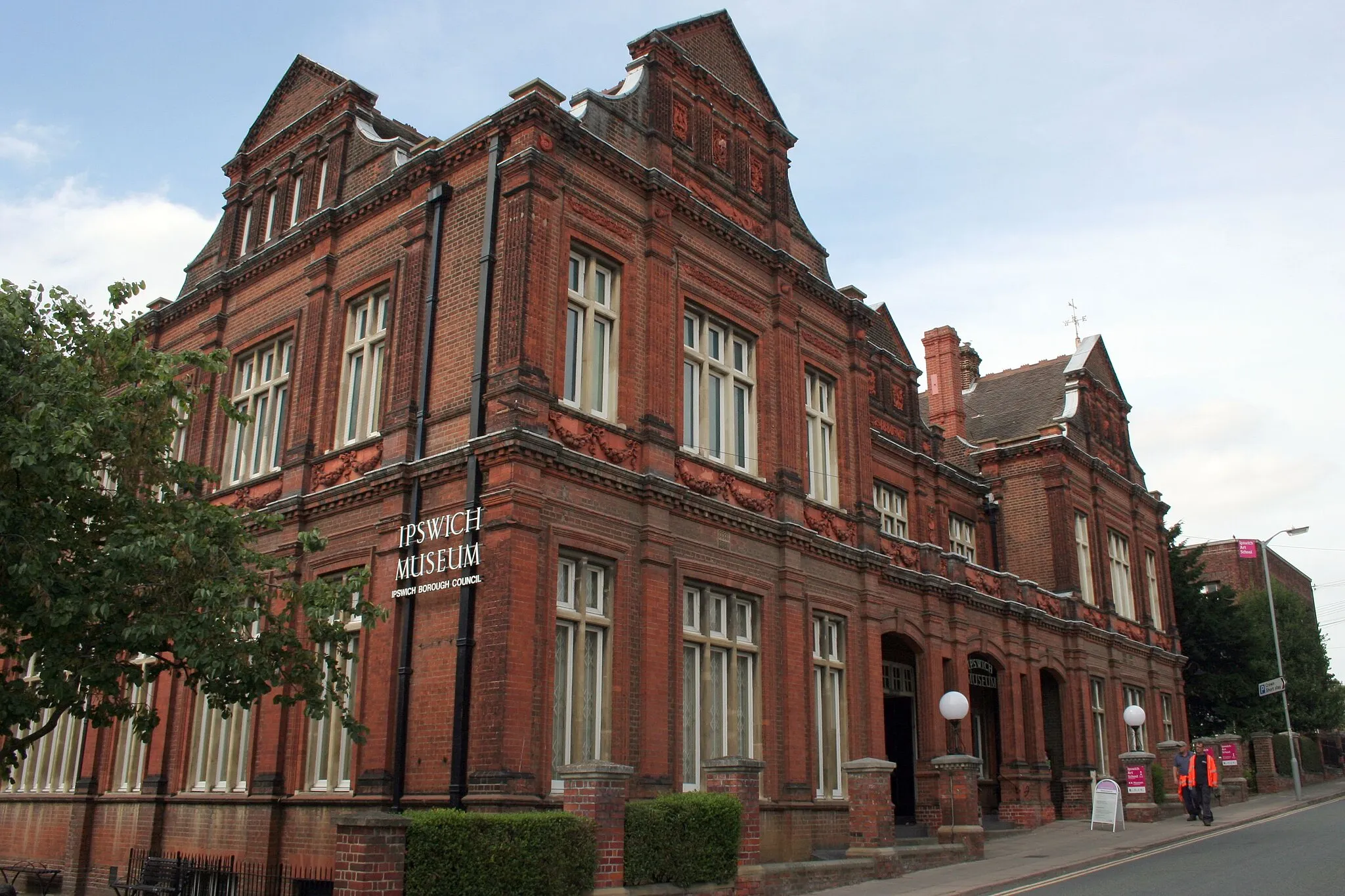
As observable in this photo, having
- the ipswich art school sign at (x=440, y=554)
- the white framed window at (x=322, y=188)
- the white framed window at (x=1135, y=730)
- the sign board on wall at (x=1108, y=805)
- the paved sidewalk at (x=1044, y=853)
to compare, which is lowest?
the paved sidewalk at (x=1044, y=853)

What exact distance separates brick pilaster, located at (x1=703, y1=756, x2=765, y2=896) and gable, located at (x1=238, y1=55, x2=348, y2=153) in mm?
14698

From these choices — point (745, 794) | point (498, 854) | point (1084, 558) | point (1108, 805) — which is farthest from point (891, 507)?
point (498, 854)

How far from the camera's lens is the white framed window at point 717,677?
17.0 metres

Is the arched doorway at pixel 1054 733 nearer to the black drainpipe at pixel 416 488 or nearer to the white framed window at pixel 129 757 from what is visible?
the black drainpipe at pixel 416 488

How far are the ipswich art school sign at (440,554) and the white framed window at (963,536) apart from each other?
1833 centimetres

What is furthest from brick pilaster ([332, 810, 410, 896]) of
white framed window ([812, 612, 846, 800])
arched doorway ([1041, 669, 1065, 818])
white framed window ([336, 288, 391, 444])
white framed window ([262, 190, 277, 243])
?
arched doorway ([1041, 669, 1065, 818])

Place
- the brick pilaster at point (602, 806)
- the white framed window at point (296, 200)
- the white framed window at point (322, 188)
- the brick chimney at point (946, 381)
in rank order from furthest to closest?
the brick chimney at point (946, 381) → the white framed window at point (296, 200) → the white framed window at point (322, 188) → the brick pilaster at point (602, 806)

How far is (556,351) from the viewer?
16.0 meters

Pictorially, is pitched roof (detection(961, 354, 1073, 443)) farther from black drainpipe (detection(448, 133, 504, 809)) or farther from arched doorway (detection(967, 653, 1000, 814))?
black drainpipe (detection(448, 133, 504, 809))

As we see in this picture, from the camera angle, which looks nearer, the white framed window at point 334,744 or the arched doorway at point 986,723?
the white framed window at point 334,744

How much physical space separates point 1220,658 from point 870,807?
1161 inches

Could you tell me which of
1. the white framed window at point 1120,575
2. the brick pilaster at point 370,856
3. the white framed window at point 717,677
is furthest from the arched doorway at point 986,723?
the brick pilaster at point 370,856

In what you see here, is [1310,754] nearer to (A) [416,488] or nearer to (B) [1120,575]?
(B) [1120,575]

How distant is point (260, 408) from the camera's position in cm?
2081
